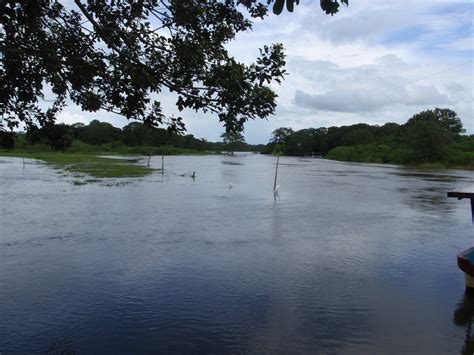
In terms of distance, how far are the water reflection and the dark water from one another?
0.05 meters

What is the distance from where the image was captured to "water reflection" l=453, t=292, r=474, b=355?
7.36 m

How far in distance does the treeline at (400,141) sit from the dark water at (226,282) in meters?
21.3

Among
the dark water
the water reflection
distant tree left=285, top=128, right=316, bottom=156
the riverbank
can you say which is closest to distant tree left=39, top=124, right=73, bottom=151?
the dark water

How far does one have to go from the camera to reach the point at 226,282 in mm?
10211

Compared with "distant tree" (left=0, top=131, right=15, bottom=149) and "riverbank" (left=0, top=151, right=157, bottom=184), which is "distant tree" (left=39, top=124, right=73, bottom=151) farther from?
"riverbank" (left=0, top=151, right=157, bottom=184)

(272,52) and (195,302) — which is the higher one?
(272,52)

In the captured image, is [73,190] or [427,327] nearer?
[427,327]

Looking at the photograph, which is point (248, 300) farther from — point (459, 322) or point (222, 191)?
point (222, 191)

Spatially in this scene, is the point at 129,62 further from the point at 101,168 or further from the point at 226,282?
the point at 101,168

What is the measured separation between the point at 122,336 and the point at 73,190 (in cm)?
2148

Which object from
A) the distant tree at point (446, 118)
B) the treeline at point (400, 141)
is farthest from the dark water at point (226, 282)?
the distant tree at point (446, 118)

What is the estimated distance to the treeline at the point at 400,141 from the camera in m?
89.1

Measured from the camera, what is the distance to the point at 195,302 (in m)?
8.91

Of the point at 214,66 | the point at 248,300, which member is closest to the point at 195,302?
the point at 248,300
